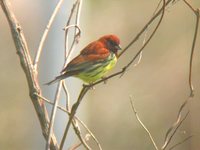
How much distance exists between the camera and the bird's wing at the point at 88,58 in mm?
2449

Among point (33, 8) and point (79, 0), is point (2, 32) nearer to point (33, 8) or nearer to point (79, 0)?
point (33, 8)

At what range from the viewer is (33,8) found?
19.2ft

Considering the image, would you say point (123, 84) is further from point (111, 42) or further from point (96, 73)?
point (96, 73)

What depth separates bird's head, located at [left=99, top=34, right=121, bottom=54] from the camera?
259cm

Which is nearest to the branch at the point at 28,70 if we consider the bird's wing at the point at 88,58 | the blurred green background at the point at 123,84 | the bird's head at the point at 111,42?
the bird's wing at the point at 88,58

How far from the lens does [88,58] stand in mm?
2547

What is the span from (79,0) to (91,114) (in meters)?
4.09

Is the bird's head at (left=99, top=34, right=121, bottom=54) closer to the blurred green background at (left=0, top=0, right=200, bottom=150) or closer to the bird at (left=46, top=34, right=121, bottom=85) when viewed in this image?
the bird at (left=46, top=34, right=121, bottom=85)

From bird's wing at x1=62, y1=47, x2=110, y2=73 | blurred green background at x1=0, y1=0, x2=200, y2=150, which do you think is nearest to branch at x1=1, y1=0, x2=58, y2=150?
bird's wing at x1=62, y1=47, x2=110, y2=73

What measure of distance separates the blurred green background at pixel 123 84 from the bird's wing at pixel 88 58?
2.09m

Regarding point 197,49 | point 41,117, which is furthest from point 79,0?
point 197,49

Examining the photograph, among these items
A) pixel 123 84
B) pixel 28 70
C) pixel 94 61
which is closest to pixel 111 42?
pixel 94 61

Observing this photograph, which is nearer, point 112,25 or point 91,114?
point 91,114

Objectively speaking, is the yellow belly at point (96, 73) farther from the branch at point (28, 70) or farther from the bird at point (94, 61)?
the branch at point (28, 70)
